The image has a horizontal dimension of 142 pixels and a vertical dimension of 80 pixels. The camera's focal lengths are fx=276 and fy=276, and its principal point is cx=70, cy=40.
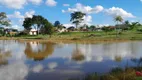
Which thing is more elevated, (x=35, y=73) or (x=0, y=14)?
(x=0, y=14)

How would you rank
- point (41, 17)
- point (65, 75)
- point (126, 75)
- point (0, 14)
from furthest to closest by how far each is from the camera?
point (41, 17) < point (0, 14) < point (65, 75) < point (126, 75)

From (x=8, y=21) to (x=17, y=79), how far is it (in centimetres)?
8280

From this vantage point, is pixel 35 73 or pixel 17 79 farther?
pixel 35 73

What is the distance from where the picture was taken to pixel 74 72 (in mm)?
18312

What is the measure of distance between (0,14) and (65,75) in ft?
269

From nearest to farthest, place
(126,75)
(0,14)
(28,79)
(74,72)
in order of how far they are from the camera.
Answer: (126,75) → (28,79) → (74,72) → (0,14)

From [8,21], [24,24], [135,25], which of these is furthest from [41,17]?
[135,25]

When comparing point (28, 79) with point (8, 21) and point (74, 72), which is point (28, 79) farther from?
point (8, 21)

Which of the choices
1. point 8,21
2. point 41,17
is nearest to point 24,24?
point 41,17

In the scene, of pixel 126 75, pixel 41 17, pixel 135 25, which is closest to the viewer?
pixel 126 75

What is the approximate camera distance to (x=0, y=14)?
95.0 meters

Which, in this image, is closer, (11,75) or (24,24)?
(11,75)

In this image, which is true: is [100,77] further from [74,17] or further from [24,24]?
[74,17]

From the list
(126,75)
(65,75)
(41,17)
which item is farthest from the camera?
(41,17)
